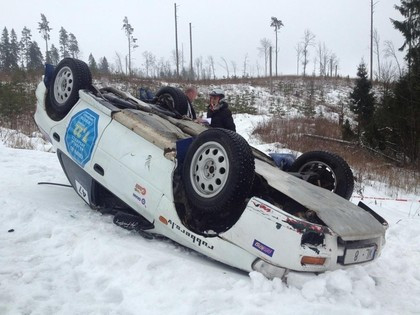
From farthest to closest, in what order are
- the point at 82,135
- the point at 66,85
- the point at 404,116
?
the point at 404,116 < the point at 66,85 < the point at 82,135

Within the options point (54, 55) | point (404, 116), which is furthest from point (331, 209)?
point (54, 55)

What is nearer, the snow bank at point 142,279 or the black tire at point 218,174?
the snow bank at point 142,279

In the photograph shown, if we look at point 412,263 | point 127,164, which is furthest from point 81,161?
point 412,263

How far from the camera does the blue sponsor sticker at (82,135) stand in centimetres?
400

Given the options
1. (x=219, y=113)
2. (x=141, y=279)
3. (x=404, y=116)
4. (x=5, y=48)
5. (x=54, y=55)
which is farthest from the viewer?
(x=54, y=55)

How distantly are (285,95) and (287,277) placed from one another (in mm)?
31986

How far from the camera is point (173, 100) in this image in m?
5.47

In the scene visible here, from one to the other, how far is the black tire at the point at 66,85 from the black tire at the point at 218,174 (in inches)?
78.0

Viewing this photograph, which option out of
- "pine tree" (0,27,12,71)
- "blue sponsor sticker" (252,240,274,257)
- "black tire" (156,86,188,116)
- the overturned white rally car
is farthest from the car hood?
"pine tree" (0,27,12,71)

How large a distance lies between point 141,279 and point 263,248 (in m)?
0.94

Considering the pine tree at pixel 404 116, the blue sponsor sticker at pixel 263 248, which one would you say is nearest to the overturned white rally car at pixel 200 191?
the blue sponsor sticker at pixel 263 248

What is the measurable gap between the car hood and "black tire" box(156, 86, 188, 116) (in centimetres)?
228

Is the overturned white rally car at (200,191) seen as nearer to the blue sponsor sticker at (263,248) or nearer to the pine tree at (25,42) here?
the blue sponsor sticker at (263,248)

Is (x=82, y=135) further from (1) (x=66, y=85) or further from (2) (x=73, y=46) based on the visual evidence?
Result: (2) (x=73, y=46)
